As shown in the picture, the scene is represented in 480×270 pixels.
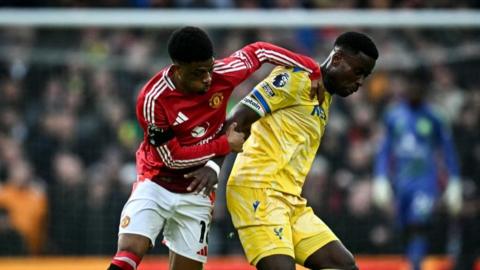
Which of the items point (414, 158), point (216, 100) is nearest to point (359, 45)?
point (216, 100)

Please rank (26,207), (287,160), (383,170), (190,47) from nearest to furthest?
(190,47) → (287,160) → (383,170) → (26,207)

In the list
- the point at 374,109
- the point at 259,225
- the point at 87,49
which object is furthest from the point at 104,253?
the point at 259,225

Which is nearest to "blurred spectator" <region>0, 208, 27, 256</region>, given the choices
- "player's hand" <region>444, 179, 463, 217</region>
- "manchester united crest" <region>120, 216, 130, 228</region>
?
"player's hand" <region>444, 179, 463, 217</region>

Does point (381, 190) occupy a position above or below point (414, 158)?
below

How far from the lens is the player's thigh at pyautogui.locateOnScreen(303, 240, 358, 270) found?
22.9 feet

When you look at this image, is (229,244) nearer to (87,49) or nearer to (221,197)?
(221,197)

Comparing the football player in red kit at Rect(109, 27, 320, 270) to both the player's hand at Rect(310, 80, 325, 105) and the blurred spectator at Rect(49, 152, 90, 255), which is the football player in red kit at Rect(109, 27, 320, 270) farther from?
the blurred spectator at Rect(49, 152, 90, 255)

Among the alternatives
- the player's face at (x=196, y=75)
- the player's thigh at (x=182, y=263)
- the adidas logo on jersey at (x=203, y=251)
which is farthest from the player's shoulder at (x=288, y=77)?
the player's thigh at (x=182, y=263)

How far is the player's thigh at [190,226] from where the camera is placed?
23.3ft

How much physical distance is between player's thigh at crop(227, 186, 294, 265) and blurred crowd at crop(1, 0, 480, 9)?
16.5ft

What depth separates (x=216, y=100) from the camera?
22.9ft

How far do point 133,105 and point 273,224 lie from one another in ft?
17.8

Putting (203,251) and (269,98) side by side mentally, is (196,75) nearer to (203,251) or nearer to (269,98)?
(269,98)

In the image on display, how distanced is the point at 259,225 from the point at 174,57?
1.18 metres
